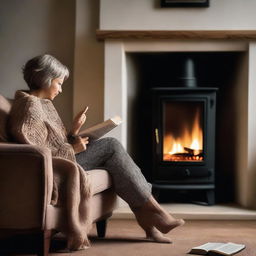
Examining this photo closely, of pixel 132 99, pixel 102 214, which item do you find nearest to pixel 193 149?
pixel 132 99

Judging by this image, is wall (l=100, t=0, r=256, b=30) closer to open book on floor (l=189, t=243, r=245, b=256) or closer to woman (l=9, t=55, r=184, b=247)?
woman (l=9, t=55, r=184, b=247)

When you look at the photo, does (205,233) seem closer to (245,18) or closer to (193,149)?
(193,149)

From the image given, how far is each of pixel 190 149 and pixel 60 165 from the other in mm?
1696

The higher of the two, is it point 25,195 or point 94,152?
point 94,152

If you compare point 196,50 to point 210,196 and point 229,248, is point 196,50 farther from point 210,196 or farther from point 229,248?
point 229,248

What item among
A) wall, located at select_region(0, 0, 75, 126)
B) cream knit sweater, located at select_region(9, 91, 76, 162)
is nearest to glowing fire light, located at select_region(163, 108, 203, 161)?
wall, located at select_region(0, 0, 75, 126)

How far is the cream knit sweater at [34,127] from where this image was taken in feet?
7.93

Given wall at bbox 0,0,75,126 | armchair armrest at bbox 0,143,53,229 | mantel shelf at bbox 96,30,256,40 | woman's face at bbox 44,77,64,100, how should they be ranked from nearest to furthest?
armchair armrest at bbox 0,143,53,229
woman's face at bbox 44,77,64,100
mantel shelf at bbox 96,30,256,40
wall at bbox 0,0,75,126

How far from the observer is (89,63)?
3920 millimetres

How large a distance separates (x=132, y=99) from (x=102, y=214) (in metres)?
1.51

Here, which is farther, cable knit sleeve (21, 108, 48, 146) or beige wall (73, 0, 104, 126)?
beige wall (73, 0, 104, 126)

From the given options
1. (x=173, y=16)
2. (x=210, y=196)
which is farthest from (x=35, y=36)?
(x=210, y=196)

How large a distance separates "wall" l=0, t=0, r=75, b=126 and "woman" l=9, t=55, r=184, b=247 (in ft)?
4.19

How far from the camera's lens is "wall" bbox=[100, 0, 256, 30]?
12.4 ft
